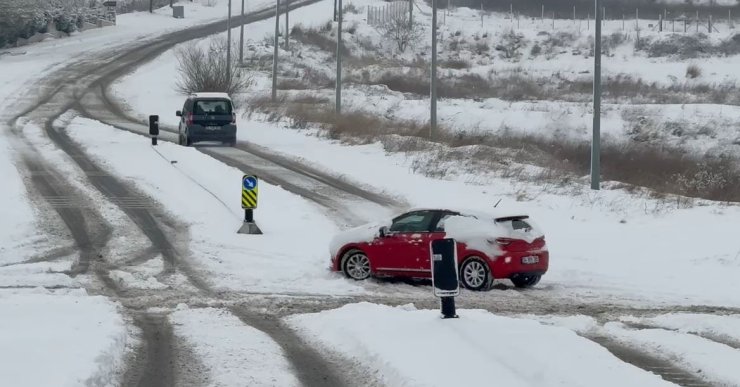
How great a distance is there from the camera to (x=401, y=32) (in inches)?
3548

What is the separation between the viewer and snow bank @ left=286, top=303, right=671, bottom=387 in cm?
964

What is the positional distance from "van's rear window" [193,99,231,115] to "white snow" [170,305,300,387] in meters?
25.1

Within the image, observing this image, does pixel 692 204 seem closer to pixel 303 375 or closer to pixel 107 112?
pixel 303 375

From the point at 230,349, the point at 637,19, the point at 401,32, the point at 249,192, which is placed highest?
the point at 637,19

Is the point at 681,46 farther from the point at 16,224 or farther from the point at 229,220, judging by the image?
the point at 16,224

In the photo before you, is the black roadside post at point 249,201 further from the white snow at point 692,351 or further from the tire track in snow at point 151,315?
the white snow at point 692,351

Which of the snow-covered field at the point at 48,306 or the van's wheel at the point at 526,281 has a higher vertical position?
the snow-covered field at the point at 48,306

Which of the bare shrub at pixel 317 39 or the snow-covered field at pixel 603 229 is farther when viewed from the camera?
the bare shrub at pixel 317 39

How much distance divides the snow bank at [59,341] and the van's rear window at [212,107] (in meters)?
24.7

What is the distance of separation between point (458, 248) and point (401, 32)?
74313mm

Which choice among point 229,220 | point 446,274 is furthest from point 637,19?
point 446,274

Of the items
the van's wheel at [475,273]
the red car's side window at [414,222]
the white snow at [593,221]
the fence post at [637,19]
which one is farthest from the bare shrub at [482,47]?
the van's wheel at [475,273]

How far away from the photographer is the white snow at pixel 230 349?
408 inches

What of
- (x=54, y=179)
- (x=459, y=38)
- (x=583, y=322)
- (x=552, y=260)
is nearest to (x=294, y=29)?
(x=459, y=38)
